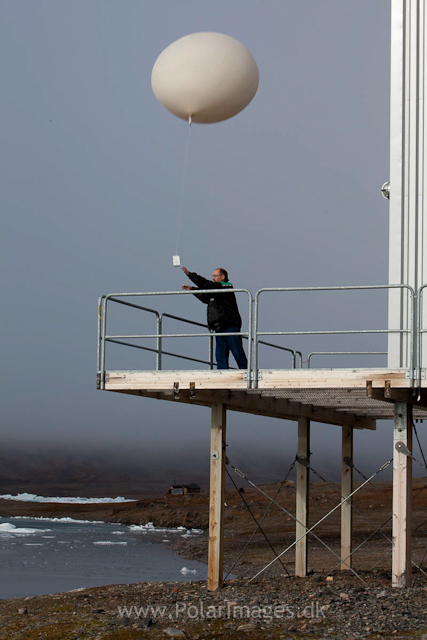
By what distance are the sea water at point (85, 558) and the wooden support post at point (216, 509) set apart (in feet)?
32.4

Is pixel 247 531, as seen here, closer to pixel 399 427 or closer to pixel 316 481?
pixel 316 481

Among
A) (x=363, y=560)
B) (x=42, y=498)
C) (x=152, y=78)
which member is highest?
(x=152, y=78)

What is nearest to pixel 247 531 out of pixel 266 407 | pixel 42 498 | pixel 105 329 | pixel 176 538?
pixel 176 538

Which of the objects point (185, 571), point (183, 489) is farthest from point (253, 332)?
point (183, 489)

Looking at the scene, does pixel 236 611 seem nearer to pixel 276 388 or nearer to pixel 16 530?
pixel 276 388

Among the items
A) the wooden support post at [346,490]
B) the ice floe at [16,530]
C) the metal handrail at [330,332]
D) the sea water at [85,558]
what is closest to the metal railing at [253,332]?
the metal handrail at [330,332]

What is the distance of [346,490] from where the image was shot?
19859 millimetres

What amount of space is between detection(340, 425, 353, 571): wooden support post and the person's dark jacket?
6133mm

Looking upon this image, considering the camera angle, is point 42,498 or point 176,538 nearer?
point 176,538

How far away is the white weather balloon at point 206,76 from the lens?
47.1 ft

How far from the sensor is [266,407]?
17.0m

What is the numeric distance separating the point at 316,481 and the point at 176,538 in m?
21.1

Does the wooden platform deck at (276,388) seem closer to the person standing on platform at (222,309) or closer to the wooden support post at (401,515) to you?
the person standing on platform at (222,309)

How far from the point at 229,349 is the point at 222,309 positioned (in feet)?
2.84
